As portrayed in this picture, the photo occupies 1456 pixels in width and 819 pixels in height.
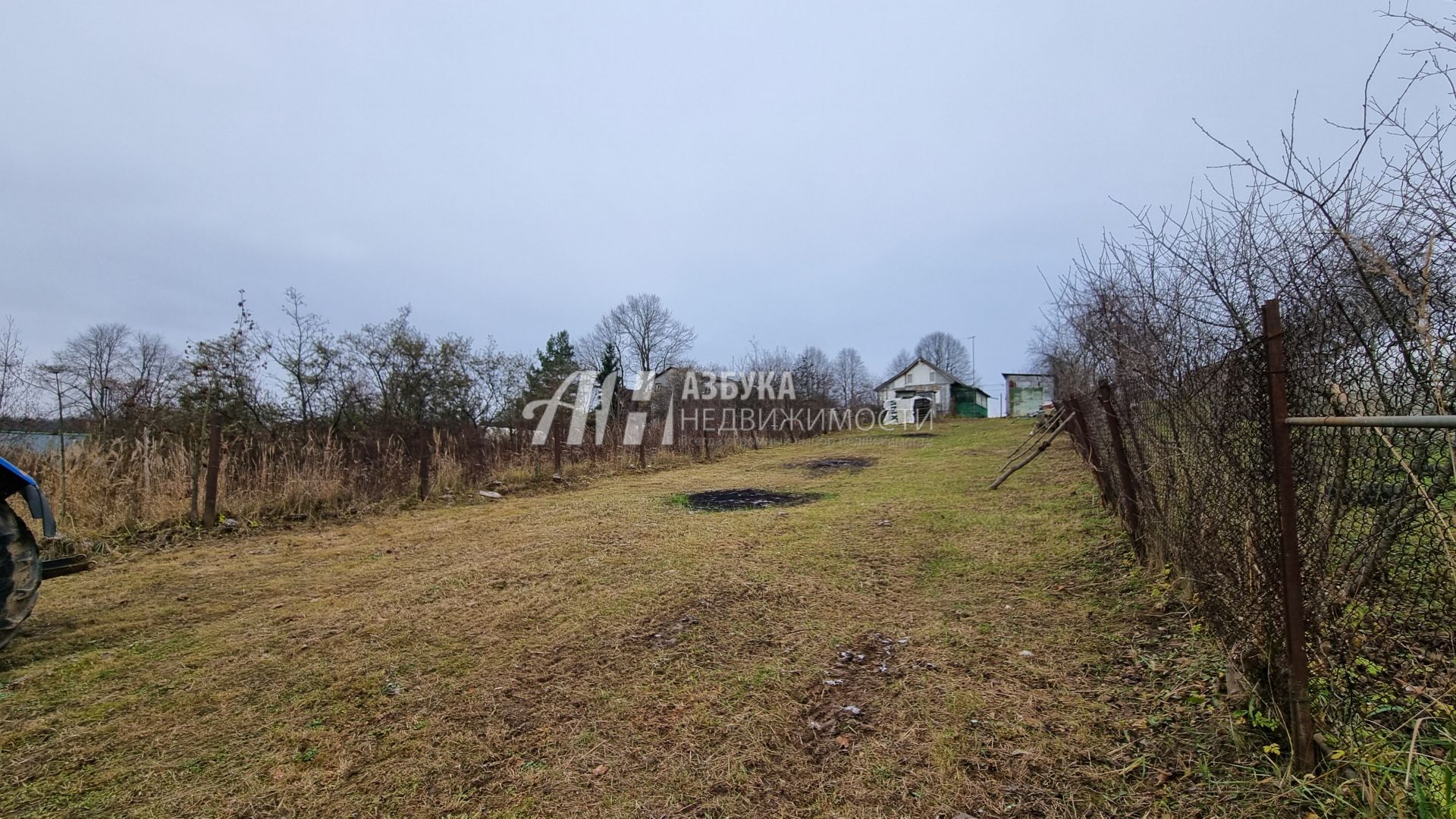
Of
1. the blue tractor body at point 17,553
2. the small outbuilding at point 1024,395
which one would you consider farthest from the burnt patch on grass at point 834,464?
the small outbuilding at point 1024,395

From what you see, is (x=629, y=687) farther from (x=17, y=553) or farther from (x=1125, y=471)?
(x=1125, y=471)

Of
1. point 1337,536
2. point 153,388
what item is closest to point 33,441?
point 153,388

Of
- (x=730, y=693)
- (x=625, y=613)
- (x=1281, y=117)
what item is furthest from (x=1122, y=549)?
(x=625, y=613)

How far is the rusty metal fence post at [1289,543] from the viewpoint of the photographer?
5.07ft

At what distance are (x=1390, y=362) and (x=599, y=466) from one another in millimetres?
10919

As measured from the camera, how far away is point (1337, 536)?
64.6 inches

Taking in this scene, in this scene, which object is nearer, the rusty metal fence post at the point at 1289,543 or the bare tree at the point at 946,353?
the rusty metal fence post at the point at 1289,543

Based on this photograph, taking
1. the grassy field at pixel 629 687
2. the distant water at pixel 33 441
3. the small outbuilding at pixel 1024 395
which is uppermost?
the small outbuilding at pixel 1024 395

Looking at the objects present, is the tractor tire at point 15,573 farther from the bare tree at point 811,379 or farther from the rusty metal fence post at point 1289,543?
the bare tree at point 811,379

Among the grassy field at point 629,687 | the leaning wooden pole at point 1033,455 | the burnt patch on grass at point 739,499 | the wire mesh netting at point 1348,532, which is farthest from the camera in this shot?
the burnt patch on grass at point 739,499

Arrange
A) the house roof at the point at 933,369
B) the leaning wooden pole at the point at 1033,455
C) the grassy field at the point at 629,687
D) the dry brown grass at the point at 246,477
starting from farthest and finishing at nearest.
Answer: the house roof at the point at 933,369
the leaning wooden pole at the point at 1033,455
the dry brown grass at the point at 246,477
the grassy field at the point at 629,687

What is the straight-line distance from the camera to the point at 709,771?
1891 millimetres

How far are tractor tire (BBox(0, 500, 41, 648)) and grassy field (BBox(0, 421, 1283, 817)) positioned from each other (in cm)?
22

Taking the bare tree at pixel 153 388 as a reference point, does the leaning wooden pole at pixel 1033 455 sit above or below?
below
